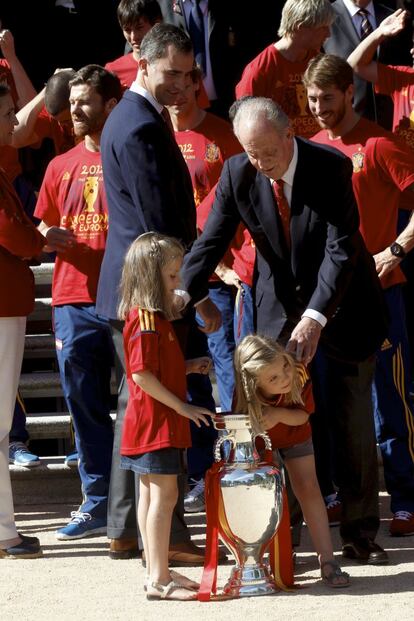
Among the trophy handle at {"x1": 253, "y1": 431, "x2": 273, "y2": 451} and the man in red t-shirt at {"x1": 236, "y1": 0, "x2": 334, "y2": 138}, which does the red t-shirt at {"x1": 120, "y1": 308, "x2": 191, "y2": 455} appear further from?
the man in red t-shirt at {"x1": 236, "y1": 0, "x2": 334, "y2": 138}

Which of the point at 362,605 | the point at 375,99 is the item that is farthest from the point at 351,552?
the point at 375,99

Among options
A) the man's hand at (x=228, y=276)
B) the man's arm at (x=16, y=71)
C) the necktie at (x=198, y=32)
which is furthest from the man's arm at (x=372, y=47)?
the man's arm at (x=16, y=71)

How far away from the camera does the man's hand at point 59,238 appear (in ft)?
20.4

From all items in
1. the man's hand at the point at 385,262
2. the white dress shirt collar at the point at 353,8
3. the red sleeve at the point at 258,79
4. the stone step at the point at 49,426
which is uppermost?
the white dress shirt collar at the point at 353,8

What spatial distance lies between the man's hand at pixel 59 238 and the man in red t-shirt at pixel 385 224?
1.21 m

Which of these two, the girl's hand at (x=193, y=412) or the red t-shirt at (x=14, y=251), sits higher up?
the red t-shirt at (x=14, y=251)

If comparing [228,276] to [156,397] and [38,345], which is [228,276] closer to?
[156,397]

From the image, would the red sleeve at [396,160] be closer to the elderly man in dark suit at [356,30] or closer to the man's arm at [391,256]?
the man's arm at [391,256]

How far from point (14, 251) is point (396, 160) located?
65.6 inches

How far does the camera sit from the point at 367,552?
5523mm

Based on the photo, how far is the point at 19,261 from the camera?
19.5ft

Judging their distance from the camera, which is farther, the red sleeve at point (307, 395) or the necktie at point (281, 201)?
the necktie at point (281, 201)

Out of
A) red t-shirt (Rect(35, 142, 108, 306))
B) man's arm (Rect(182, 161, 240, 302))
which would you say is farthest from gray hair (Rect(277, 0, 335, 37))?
man's arm (Rect(182, 161, 240, 302))

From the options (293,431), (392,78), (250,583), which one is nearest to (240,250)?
(392,78)
